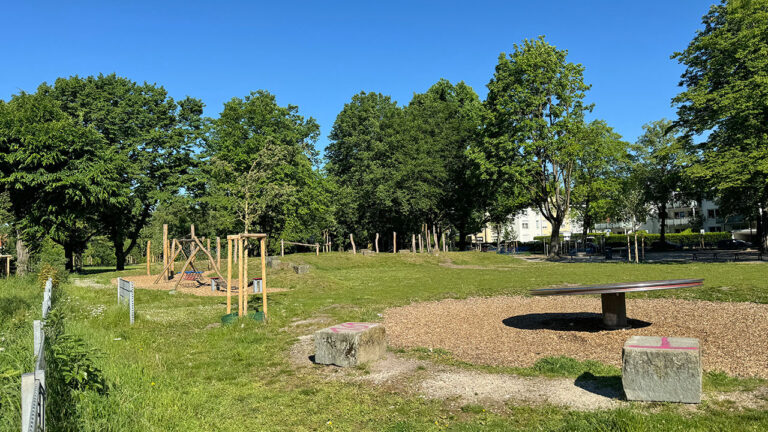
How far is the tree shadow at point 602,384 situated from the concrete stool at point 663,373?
305 mm

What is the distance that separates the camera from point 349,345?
25.8 ft

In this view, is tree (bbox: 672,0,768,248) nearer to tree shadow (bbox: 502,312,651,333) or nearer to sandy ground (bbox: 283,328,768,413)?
tree shadow (bbox: 502,312,651,333)

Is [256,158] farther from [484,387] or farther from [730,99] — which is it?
[484,387]

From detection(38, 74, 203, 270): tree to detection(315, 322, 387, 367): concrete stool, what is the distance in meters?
32.4

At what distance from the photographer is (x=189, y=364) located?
815cm

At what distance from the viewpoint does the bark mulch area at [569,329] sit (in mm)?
7879

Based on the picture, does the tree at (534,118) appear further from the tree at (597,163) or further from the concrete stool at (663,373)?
the concrete stool at (663,373)

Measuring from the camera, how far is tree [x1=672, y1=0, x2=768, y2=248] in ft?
88.3

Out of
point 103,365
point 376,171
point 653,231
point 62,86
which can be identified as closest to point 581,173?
point 376,171

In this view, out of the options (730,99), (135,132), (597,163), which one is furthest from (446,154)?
(135,132)

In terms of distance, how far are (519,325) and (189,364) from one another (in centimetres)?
676

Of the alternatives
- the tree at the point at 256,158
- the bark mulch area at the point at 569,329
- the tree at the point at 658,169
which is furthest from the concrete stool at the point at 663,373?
the tree at the point at 658,169

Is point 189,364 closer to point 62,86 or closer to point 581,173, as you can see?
point 62,86

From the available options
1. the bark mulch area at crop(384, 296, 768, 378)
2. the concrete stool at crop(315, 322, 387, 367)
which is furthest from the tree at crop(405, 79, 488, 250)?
the concrete stool at crop(315, 322, 387, 367)
